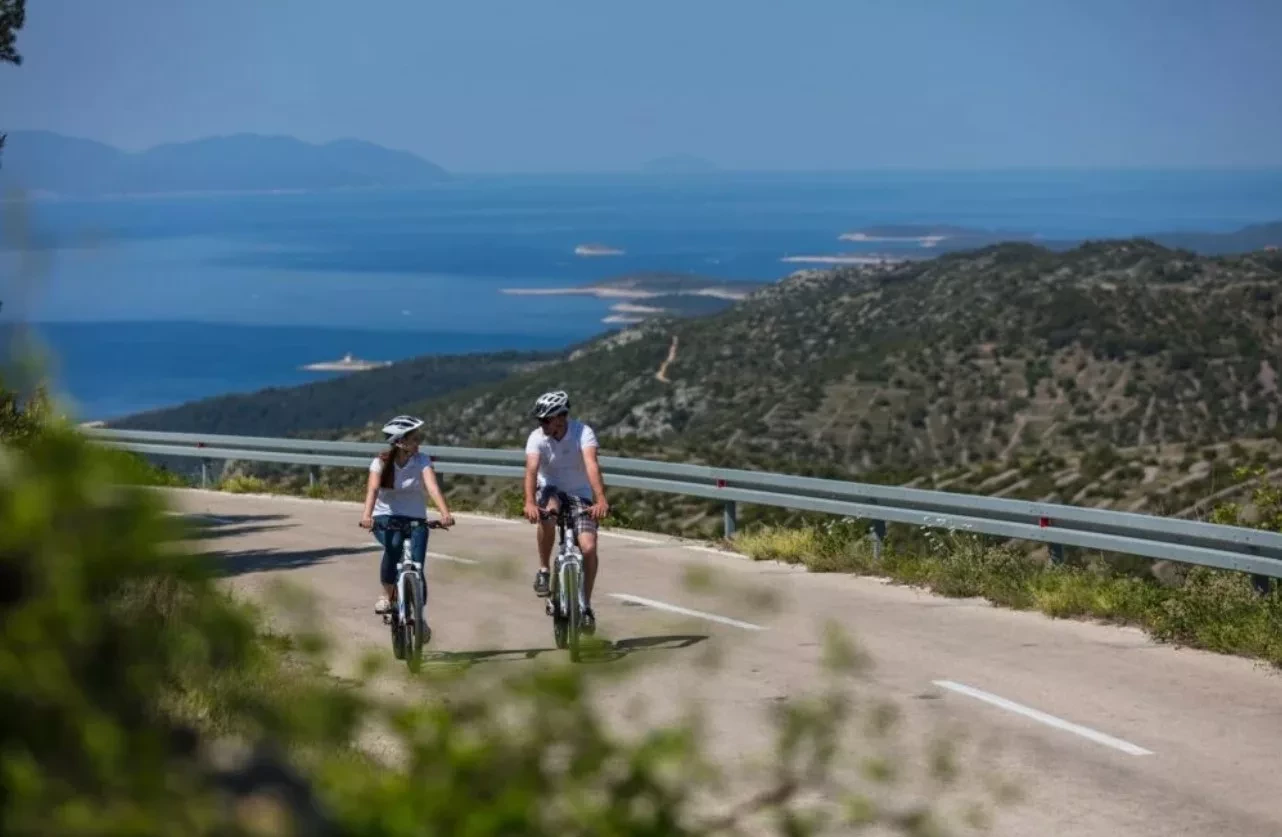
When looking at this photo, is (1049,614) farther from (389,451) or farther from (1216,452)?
(1216,452)

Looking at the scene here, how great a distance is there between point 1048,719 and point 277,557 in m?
9.82

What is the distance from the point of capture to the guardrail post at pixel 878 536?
1797cm

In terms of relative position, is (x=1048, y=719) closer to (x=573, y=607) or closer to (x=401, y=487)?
(x=573, y=607)

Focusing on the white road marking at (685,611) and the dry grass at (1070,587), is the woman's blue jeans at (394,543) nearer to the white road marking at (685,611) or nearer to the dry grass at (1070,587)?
the white road marking at (685,611)

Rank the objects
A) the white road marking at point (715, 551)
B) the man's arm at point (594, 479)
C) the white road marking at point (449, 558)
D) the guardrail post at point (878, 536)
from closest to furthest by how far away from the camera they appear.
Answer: the man's arm at point (594, 479) < the guardrail post at point (878, 536) < the white road marking at point (449, 558) < the white road marking at point (715, 551)

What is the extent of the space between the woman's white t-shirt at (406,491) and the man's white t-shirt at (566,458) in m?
0.85

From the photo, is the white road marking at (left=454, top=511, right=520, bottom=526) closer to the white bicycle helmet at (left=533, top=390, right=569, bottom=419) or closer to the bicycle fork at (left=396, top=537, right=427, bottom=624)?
the white bicycle helmet at (left=533, top=390, right=569, bottom=419)

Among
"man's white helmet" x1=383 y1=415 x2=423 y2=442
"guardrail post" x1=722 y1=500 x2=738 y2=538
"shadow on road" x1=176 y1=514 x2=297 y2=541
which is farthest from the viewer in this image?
"shadow on road" x1=176 y1=514 x2=297 y2=541

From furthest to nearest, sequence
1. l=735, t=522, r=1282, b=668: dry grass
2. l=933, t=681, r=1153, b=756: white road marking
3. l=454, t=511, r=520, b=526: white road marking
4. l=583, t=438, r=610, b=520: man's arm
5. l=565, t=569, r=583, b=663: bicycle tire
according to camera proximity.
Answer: l=454, t=511, r=520, b=526: white road marking → l=735, t=522, r=1282, b=668: dry grass → l=583, t=438, r=610, b=520: man's arm → l=565, t=569, r=583, b=663: bicycle tire → l=933, t=681, r=1153, b=756: white road marking

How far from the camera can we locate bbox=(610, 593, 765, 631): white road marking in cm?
1446

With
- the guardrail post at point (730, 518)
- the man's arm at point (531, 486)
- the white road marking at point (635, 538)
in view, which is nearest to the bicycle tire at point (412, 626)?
the man's arm at point (531, 486)

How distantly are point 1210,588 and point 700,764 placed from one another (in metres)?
11.6

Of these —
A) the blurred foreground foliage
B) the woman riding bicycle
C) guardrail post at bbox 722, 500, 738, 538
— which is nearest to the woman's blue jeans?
the woman riding bicycle

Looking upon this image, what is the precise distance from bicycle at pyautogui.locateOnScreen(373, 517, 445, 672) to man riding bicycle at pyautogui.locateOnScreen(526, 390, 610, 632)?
89 centimetres
